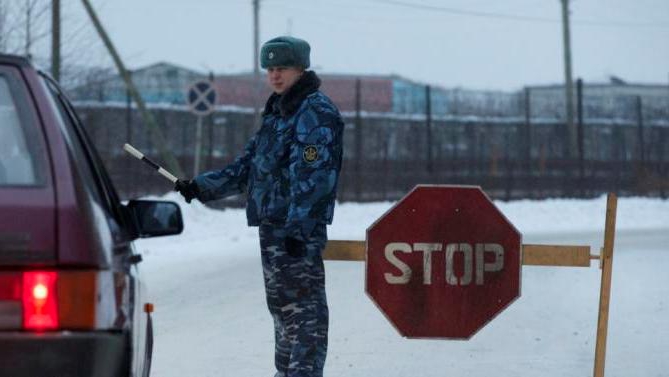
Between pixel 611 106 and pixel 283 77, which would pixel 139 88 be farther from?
pixel 283 77

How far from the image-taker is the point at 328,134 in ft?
20.4

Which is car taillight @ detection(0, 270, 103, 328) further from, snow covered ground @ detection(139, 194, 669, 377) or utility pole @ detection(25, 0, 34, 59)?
utility pole @ detection(25, 0, 34, 59)

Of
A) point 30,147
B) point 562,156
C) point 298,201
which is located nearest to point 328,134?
point 298,201

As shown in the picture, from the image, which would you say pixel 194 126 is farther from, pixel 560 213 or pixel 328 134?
pixel 328 134

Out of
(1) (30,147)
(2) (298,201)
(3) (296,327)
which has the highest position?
(1) (30,147)

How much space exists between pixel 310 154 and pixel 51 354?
9.66 feet

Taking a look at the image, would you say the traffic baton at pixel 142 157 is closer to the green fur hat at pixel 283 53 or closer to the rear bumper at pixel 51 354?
the green fur hat at pixel 283 53

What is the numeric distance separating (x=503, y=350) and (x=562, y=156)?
25840 millimetres

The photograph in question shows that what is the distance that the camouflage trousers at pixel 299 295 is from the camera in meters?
6.27

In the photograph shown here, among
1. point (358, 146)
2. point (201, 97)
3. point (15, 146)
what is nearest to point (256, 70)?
point (358, 146)

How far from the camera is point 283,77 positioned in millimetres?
6344

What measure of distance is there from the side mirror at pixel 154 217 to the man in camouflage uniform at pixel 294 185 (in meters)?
1.28

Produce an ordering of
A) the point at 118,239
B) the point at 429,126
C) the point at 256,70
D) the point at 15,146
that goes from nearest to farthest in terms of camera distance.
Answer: the point at 15,146 < the point at 118,239 < the point at 429,126 < the point at 256,70

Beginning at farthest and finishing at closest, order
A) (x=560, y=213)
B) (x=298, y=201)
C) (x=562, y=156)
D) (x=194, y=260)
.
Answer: (x=562, y=156), (x=560, y=213), (x=194, y=260), (x=298, y=201)
